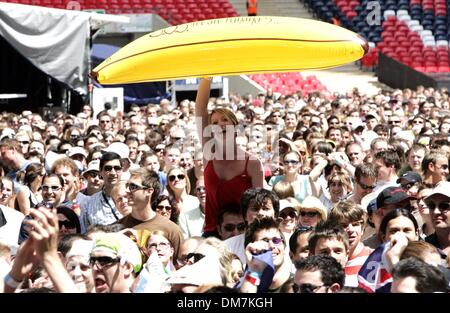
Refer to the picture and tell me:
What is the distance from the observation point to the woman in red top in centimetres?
720

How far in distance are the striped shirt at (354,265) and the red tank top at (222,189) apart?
1.12 metres

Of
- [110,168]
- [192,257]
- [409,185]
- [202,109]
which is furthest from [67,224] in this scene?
[409,185]

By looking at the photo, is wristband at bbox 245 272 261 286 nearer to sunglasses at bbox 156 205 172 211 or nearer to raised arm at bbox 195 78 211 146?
raised arm at bbox 195 78 211 146

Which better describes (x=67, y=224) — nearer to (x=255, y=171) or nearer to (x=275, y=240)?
(x=255, y=171)

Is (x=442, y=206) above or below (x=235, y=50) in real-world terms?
below

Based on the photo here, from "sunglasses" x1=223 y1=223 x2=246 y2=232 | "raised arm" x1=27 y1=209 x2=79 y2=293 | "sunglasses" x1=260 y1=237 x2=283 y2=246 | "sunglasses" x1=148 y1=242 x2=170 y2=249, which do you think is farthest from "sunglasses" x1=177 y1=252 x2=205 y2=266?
"raised arm" x1=27 y1=209 x2=79 y2=293

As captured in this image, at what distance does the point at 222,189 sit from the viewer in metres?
7.29

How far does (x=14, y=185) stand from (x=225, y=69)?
2415 millimetres

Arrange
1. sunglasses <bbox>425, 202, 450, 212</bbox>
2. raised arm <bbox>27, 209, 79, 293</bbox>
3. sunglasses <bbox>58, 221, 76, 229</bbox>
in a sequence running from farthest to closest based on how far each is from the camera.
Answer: sunglasses <bbox>58, 221, 76, 229</bbox> < sunglasses <bbox>425, 202, 450, 212</bbox> < raised arm <bbox>27, 209, 79, 293</bbox>

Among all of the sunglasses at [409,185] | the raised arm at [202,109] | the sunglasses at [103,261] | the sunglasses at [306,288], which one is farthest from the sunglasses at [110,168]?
the sunglasses at [306,288]

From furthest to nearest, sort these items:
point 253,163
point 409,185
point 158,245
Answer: point 409,185 < point 253,163 < point 158,245

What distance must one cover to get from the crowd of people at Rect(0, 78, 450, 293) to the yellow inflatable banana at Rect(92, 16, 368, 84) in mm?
455

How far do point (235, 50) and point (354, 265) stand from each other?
2.48 meters

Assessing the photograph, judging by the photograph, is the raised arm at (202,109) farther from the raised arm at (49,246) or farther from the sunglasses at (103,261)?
the raised arm at (49,246)
